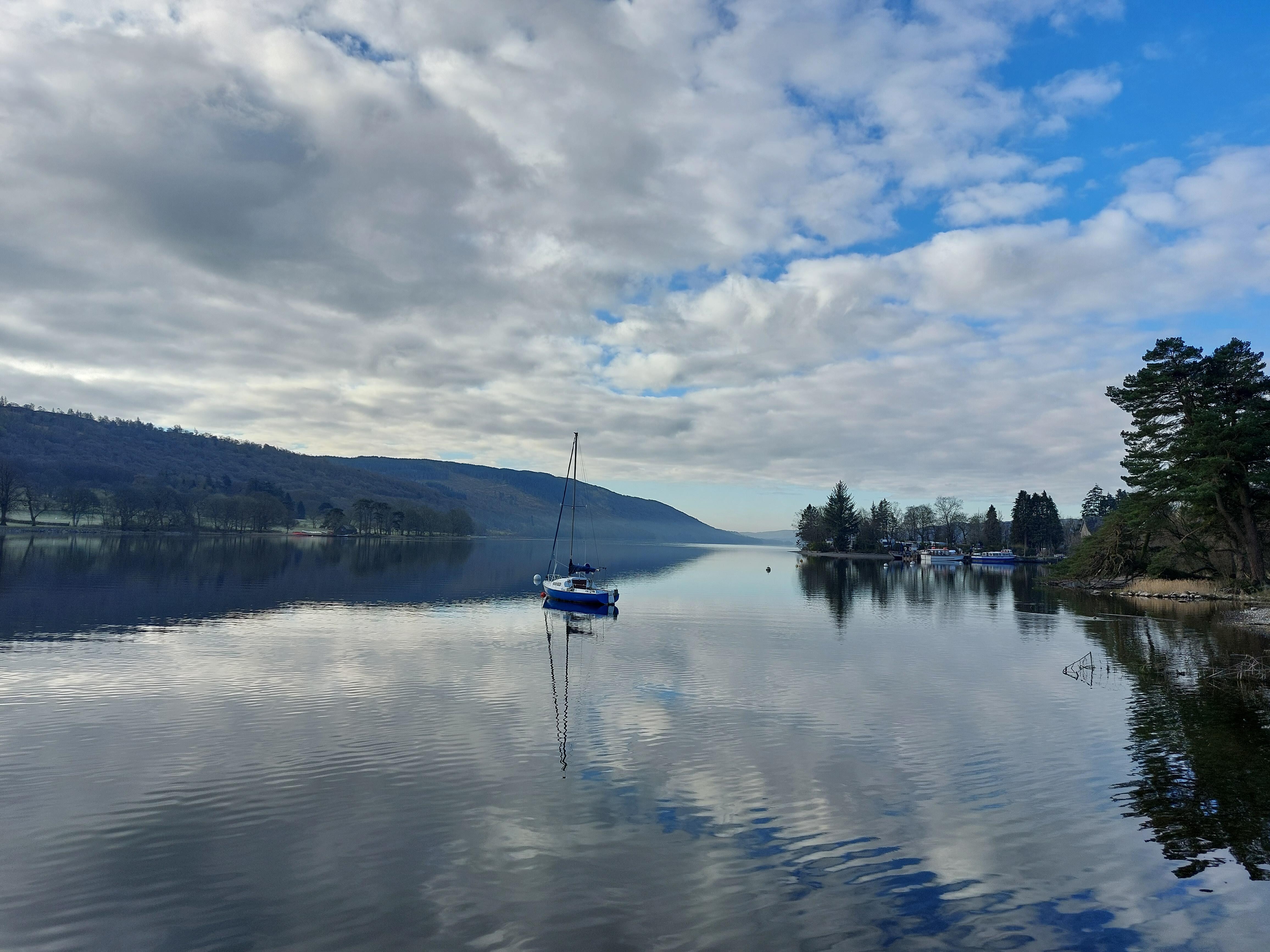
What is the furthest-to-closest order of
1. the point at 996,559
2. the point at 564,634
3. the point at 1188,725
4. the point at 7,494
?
the point at 996,559 < the point at 7,494 < the point at 564,634 < the point at 1188,725

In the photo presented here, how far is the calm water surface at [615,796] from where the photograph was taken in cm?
1131

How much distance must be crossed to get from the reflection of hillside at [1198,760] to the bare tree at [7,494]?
735ft

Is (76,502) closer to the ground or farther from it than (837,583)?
farther from it

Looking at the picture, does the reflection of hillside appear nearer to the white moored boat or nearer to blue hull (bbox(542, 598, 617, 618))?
blue hull (bbox(542, 598, 617, 618))

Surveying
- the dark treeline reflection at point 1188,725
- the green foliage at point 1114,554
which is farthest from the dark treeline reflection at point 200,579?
the green foliage at point 1114,554

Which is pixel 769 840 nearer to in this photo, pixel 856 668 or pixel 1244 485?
pixel 856 668

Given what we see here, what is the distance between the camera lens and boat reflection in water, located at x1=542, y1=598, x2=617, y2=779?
22359 millimetres

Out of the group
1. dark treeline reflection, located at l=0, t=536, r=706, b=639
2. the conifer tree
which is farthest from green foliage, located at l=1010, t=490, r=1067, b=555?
dark treeline reflection, located at l=0, t=536, r=706, b=639

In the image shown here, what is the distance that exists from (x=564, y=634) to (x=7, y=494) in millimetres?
197620

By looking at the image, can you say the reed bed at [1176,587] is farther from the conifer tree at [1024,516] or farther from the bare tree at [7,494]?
the bare tree at [7,494]

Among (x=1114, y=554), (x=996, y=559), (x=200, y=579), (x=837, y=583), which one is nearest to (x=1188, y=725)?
(x=1114, y=554)

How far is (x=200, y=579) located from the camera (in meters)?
72.2

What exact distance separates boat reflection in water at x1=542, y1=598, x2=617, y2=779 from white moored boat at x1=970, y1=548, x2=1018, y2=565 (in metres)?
146

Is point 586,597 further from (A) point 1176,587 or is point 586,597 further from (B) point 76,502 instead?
(B) point 76,502
